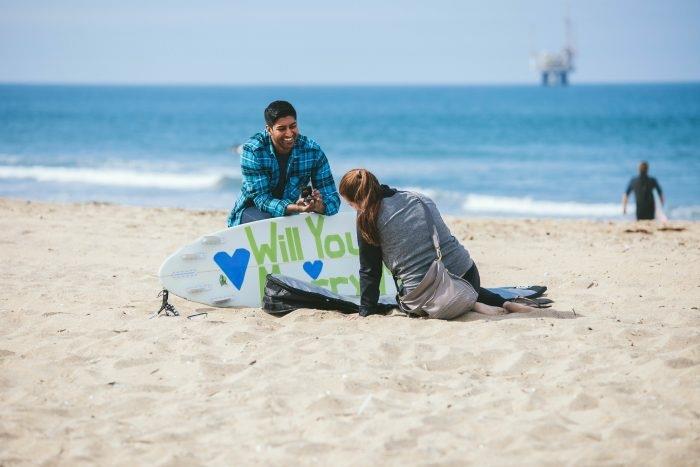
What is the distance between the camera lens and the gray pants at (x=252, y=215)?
244 inches

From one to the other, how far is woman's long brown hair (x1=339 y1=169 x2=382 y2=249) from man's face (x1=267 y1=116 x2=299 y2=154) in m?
1.07

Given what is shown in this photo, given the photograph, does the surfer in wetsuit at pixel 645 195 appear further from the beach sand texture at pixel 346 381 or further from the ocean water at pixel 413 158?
the beach sand texture at pixel 346 381

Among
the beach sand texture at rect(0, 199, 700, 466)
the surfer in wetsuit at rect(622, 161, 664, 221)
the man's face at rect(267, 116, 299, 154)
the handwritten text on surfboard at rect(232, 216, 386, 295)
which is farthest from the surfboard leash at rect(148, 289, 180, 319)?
the surfer in wetsuit at rect(622, 161, 664, 221)

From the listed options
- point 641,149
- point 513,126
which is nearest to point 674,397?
point 641,149

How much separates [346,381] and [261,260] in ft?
7.05

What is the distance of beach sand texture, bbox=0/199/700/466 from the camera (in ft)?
11.2

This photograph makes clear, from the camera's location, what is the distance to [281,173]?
609cm

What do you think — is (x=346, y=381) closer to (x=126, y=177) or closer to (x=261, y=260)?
(x=261, y=260)

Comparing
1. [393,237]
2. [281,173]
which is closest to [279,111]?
[281,173]

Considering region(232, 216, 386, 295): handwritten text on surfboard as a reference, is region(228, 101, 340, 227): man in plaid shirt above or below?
above

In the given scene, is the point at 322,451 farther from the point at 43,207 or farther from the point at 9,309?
the point at 43,207

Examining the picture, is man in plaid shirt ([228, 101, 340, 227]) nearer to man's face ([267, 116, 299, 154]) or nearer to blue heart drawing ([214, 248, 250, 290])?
man's face ([267, 116, 299, 154])

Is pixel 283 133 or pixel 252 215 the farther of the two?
pixel 252 215

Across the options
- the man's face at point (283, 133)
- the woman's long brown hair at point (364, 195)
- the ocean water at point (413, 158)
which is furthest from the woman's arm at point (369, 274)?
the ocean water at point (413, 158)
